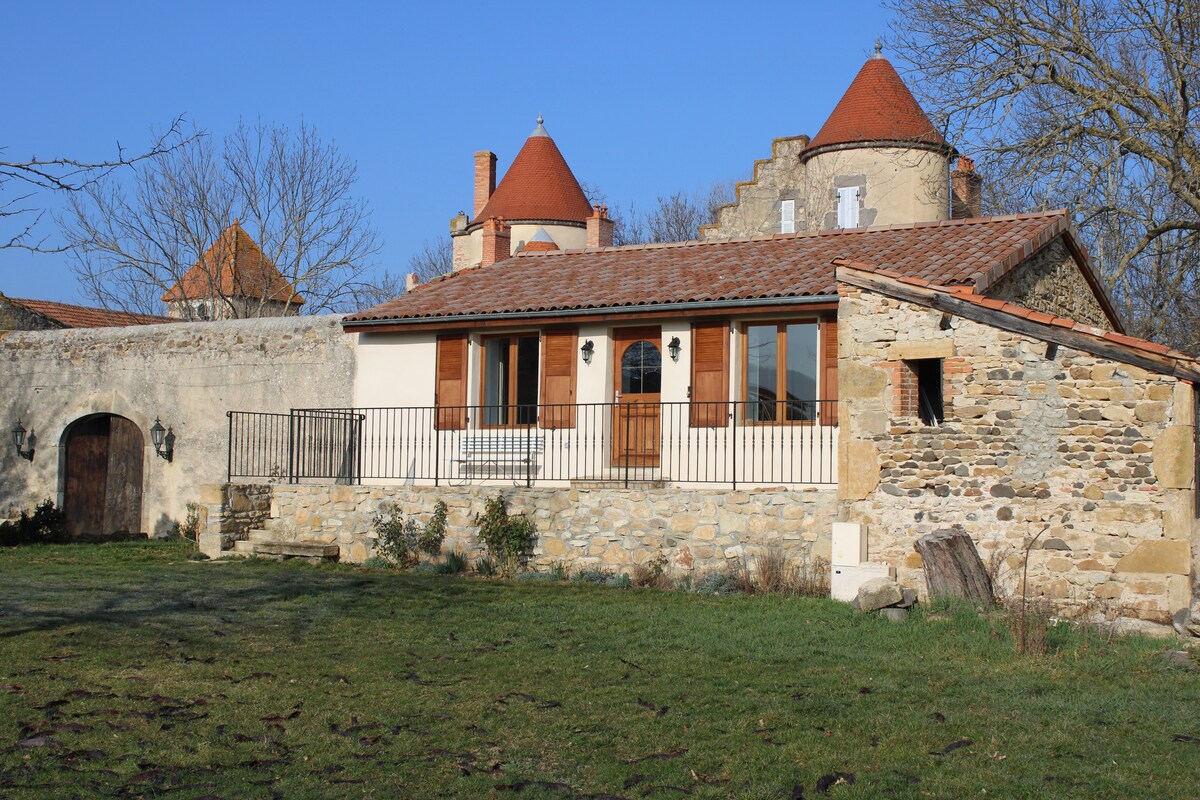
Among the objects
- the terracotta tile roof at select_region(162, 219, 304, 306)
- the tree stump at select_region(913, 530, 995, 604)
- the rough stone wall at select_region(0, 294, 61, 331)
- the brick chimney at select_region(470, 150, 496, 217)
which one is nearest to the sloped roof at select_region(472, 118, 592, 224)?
the brick chimney at select_region(470, 150, 496, 217)

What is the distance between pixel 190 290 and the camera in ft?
104

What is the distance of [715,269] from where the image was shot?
1636cm

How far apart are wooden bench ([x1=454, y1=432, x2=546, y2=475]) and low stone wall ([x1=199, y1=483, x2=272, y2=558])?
2.83 m

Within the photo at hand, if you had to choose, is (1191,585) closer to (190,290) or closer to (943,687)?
(943,687)

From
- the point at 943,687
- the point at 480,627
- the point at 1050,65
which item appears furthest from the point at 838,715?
the point at 1050,65

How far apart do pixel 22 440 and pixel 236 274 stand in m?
10.5

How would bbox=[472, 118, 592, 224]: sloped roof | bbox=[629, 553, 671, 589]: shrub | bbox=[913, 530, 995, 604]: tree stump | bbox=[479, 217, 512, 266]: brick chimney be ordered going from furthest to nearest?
1. bbox=[472, 118, 592, 224]: sloped roof
2. bbox=[479, 217, 512, 266]: brick chimney
3. bbox=[629, 553, 671, 589]: shrub
4. bbox=[913, 530, 995, 604]: tree stump

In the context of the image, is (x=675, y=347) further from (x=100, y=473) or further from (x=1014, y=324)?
(x=100, y=473)

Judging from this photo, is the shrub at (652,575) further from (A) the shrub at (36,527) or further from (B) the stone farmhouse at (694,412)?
(A) the shrub at (36,527)

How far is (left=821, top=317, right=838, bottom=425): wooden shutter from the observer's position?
1439 cm

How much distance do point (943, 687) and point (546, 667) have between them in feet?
9.08

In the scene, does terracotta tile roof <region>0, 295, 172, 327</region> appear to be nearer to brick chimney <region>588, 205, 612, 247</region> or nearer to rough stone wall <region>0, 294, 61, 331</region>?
rough stone wall <region>0, 294, 61, 331</region>

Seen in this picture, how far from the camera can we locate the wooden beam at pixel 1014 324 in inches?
423

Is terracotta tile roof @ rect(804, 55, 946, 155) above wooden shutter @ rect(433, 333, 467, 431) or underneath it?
above
